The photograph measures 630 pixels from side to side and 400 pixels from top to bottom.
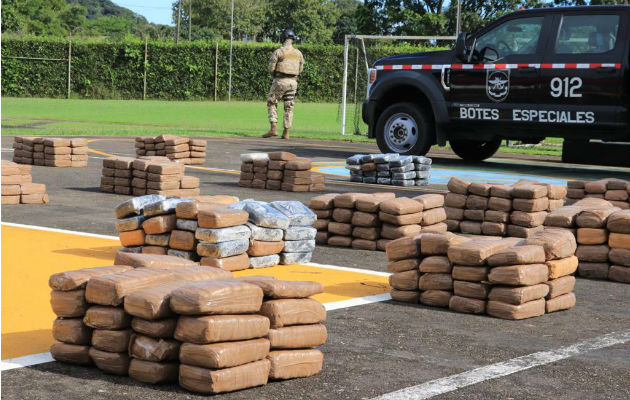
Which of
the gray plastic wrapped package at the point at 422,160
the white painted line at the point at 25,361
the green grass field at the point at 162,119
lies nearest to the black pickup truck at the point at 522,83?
the gray plastic wrapped package at the point at 422,160

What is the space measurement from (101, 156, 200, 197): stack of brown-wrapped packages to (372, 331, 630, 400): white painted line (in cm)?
794

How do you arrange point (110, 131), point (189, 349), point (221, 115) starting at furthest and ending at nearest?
point (221, 115)
point (110, 131)
point (189, 349)

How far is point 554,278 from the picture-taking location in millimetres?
7902

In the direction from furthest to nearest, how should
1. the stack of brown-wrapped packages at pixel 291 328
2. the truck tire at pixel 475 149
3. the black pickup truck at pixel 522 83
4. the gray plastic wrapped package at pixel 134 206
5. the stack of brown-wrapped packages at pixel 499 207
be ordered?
A: the truck tire at pixel 475 149 → the black pickup truck at pixel 522 83 → the stack of brown-wrapped packages at pixel 499 207 → the gray plastic wrapped package at pixel 134 206 → the stack of brown-wrapped packages at pixel 291 328

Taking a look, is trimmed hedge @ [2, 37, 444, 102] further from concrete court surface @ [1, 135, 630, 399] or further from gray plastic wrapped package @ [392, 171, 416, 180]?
concrete court surface @ [1, 135, 630, 399]

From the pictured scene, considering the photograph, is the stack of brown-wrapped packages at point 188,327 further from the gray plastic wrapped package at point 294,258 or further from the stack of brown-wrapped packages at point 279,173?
the stack of brown-wrapped packages at point 279,173

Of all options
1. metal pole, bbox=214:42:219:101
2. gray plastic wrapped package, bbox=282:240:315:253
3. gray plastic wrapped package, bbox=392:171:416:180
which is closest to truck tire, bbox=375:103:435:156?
gray plastic wrapped package, bbox=392:171:416:180

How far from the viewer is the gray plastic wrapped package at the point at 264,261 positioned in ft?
30.3

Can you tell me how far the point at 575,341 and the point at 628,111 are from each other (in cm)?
1108

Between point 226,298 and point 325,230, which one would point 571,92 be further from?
point 226,298

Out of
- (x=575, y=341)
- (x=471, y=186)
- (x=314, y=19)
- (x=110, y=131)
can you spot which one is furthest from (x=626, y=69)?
(x=314, y=19)

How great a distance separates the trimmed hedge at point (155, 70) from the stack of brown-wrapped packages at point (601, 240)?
1577 inches

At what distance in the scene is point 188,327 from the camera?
5.44m

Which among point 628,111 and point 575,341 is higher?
point 628,111
